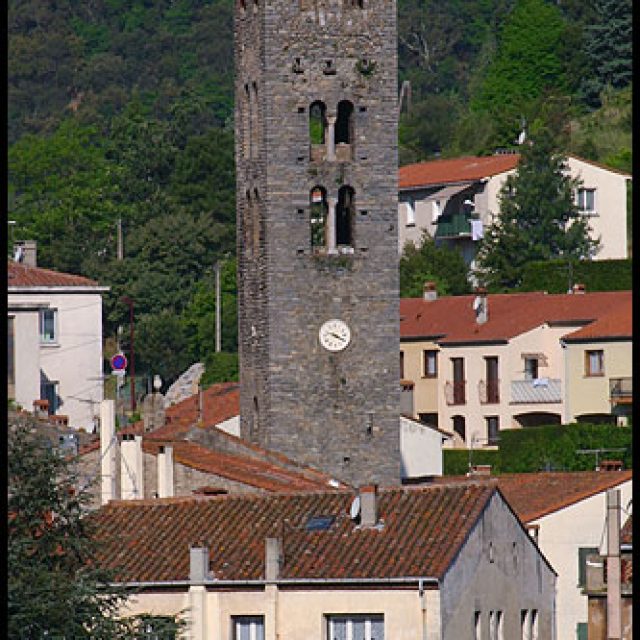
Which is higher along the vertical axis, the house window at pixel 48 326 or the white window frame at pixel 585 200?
the white window frame at pixel 585 200

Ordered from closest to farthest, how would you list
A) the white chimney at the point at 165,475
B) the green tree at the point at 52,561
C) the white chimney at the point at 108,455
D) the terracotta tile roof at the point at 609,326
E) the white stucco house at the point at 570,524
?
the green tree at the point at 52,561
the white chimney at the point at 108,455
the white chimney at the point at 165,475
the white stucco house at the point at 570,524
the terracotta tile roof at the point at 609,326

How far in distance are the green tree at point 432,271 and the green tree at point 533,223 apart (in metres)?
0.82

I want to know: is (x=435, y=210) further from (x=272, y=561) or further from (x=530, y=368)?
(x=272, y=561)

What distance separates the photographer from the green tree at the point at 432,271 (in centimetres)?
9725

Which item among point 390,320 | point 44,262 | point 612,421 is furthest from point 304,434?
point 44,262

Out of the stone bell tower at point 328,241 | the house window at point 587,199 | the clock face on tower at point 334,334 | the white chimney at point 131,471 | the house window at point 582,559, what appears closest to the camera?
the white chimney at point 131,471

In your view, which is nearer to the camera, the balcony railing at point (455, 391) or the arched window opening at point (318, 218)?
the arched window opening at point (318, 218)

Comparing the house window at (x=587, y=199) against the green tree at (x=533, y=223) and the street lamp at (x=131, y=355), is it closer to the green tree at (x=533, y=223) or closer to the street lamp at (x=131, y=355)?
the green tree at (x=533, y=223)

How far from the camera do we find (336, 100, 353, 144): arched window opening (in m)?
63.7

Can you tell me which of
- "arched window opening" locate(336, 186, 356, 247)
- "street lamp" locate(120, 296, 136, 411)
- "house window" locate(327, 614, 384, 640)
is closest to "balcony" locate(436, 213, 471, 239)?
"street lamp" locate(120, 296, 136, 411)

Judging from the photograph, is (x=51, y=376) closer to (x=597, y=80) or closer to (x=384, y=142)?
(x=384, y=142)

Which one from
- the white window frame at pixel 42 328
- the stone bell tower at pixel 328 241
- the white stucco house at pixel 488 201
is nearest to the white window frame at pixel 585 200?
the white stucco house at pixel 488 201

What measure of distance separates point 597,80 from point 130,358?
105 ft

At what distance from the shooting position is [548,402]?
85.3 metres
